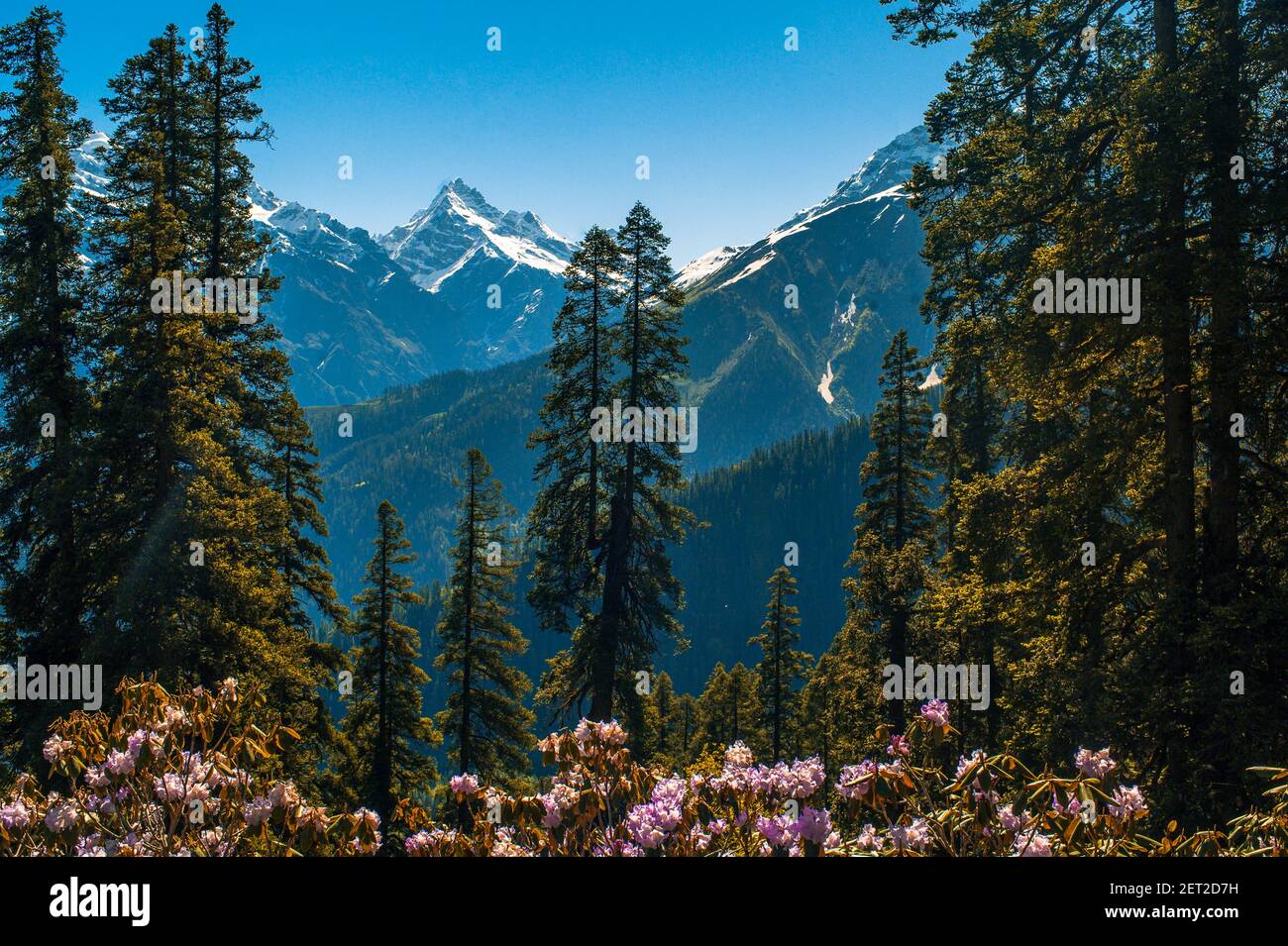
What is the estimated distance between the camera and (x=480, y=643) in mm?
26312

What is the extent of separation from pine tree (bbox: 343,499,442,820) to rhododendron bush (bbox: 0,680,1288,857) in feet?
74.8

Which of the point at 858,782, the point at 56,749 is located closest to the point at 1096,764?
the point at 858,782

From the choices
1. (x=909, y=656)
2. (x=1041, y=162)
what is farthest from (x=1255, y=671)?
(x=909, y=656)

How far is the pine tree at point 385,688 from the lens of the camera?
25062 mm

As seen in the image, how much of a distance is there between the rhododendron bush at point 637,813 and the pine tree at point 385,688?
22.8m

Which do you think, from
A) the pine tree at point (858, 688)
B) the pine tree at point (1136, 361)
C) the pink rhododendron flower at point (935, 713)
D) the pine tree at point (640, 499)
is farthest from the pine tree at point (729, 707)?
the pink rhododendron flower at point (935, 713)

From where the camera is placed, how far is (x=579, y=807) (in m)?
2.87

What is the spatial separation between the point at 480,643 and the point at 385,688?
3.31 metres

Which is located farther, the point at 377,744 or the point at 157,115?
the point at 377,744

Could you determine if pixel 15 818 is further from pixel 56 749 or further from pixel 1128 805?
pixel 1128 805
